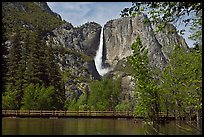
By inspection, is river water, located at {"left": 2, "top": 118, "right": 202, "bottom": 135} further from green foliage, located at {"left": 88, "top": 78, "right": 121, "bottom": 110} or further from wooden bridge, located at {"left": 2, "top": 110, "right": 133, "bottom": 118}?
green foliage, located at {"left": 88, "top": 78, "right": 121, "bottom": 110}

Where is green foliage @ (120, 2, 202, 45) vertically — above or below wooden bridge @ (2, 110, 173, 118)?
above

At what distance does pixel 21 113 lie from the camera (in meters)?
50.0

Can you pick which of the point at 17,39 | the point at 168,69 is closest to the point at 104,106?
the point at 17,39

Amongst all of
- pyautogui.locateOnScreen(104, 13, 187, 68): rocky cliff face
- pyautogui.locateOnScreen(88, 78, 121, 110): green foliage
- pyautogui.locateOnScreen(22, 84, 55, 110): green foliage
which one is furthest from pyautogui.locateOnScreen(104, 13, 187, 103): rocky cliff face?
pyautogui.locateOnScreen(22, 84, 55, 110): green foliage

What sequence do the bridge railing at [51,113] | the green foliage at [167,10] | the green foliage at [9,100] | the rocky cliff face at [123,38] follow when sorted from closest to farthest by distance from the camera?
the green foliage at [167,10]
the bridge railing at [51,113]
the green foliage at [9,100]
the rocky cliff face at [123,38]

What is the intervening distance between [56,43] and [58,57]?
1899cm

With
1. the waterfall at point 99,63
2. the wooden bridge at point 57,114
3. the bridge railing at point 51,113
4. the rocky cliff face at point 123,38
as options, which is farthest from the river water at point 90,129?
the waterfall at point 99,63

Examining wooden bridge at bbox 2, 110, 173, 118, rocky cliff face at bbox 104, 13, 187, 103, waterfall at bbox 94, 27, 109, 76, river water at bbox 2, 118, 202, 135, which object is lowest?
river water at bbox 2, 118, 202, 135

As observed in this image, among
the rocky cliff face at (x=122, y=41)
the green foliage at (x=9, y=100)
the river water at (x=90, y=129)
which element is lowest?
the river water at (x=90, y=129)

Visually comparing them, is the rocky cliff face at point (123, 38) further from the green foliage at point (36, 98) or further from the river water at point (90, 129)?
the river water at point (90, 129)

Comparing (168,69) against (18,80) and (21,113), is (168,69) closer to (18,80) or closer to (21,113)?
(21,113)

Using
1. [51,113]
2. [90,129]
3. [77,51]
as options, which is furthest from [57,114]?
[77,51]

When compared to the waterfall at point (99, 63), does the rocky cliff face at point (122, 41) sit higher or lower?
higher

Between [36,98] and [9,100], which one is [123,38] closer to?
[36,98]
